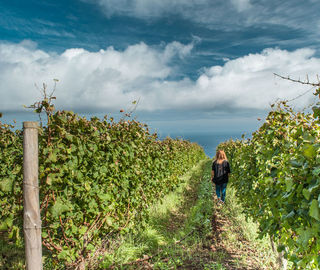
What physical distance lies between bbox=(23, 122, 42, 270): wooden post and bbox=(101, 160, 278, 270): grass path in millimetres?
1919

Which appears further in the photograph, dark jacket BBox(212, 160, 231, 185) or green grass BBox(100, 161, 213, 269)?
dark jacket BBox(212, 160, 231, 185)

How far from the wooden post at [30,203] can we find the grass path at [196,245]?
192 cm

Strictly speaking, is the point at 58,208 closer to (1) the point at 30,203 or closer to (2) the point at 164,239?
(1) the point at 30,203

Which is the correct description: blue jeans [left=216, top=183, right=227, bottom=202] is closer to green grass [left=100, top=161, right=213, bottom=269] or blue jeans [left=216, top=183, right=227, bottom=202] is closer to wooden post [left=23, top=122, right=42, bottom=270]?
green grass [left=100, top=161, right=213, bottom=269]

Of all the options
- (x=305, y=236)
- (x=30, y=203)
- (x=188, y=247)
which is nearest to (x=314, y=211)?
(x=305, y=236)

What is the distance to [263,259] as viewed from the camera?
14.5ft

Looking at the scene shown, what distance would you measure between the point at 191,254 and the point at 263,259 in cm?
125

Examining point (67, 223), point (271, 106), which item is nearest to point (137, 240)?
point (67, 223)

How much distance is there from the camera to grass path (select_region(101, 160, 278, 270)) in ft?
14.2

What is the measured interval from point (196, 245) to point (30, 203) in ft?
11.7

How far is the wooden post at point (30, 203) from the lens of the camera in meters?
2.57

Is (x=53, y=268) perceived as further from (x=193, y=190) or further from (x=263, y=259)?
(x=193, y=190)

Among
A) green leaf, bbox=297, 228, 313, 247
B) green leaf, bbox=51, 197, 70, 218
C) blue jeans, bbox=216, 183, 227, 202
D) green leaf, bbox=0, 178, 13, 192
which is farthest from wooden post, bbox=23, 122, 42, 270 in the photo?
blue jeans, bbox=216, 183, 227, 202


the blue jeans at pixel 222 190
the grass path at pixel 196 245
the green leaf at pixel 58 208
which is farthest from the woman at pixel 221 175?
the green leaf at pixel 58 208
